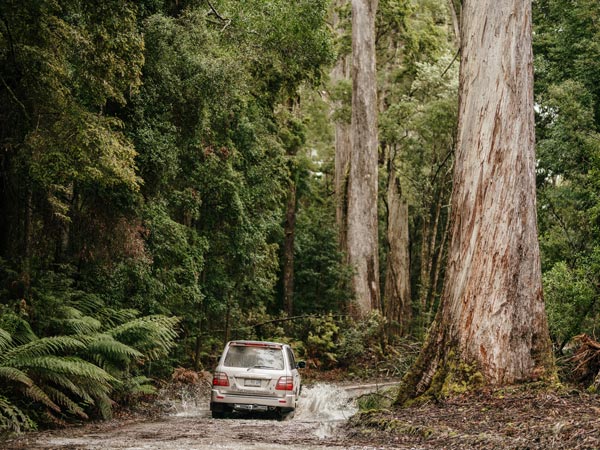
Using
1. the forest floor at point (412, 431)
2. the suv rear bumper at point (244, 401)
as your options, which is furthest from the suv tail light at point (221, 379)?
the forest floor at point (412, 431)

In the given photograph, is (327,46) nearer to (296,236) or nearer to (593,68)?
(593,68)

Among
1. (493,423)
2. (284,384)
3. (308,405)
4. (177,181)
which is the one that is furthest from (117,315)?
(493,423)

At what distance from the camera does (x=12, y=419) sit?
10.3 meters

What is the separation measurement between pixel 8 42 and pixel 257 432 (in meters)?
7.47

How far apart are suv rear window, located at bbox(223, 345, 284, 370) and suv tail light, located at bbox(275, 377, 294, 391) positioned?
0.89 ft

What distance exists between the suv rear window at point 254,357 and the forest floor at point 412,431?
1.81 meters

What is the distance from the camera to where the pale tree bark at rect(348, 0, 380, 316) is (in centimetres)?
2762

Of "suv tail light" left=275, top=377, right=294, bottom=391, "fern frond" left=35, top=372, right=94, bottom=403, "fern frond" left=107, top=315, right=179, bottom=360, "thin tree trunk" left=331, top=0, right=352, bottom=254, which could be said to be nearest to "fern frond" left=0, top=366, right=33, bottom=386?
"fern frond" left=35, top=372, right=94, bottom=403

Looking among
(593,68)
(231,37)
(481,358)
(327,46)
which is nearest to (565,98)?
(593,68)

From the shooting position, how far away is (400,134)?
31.7 metres

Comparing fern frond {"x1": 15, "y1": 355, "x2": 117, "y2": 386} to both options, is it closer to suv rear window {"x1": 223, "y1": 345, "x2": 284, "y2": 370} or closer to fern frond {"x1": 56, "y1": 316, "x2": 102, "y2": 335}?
fern frond {"x1": 56, "y1": 316, "x2": 102, "y2": 335}

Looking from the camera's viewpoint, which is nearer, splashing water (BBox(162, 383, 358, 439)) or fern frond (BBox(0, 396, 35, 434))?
fern frond (BBox(0, 396, 35, 434))

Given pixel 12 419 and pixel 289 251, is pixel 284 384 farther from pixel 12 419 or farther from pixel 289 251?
pixel 289 251

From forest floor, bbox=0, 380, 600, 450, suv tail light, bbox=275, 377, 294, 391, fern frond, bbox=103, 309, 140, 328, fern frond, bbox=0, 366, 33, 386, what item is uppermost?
fern frond, bbox=103, 309, 140, 328
